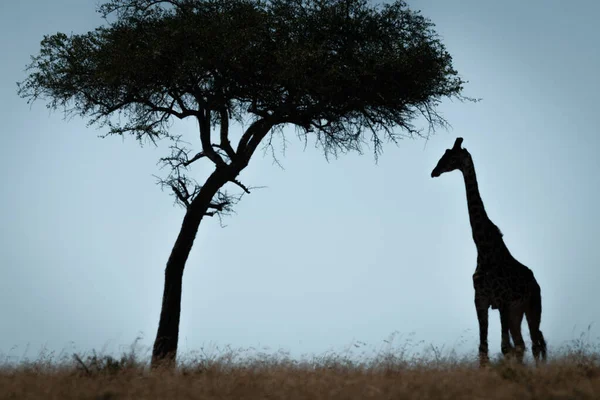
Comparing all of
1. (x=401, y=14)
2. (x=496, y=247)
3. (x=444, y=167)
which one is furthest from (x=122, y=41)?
(x=496, y=247)

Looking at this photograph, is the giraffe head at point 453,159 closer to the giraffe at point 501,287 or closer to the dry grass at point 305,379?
the giraffe at point 501,287

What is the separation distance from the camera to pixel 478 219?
47.8 feet

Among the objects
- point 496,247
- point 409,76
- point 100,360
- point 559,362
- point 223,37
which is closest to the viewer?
point 100,360

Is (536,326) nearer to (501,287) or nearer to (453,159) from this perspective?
(501,287)

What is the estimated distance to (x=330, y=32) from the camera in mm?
18453

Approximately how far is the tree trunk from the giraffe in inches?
280

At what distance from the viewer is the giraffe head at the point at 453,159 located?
15.0 metres

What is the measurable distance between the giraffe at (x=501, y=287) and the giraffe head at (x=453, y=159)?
0.66ft

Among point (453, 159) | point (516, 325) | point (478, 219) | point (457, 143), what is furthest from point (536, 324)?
point (457, 143)

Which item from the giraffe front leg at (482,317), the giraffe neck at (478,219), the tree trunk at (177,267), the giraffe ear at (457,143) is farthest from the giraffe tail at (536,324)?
the tree trunk at (177,267)

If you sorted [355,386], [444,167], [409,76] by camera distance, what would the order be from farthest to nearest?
[409,76] < [444,167] < [355,386]

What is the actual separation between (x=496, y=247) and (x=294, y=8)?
27.4ft

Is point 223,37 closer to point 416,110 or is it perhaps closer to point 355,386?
point 416,110

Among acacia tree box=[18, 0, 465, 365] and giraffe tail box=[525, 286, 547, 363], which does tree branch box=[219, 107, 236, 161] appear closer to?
acacia tree box=[18, 0, 465, 365]
